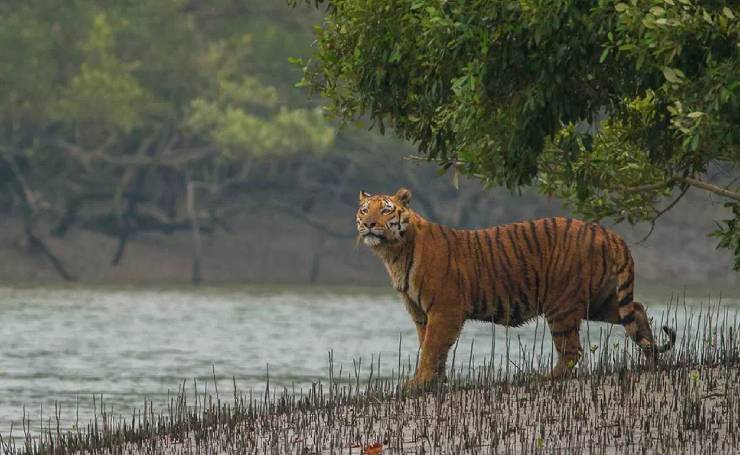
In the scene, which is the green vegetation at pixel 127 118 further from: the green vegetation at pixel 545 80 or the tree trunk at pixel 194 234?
the green vegetation at pixel 545 80

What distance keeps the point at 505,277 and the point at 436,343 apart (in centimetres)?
85

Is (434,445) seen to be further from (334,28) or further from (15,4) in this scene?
(15,4)

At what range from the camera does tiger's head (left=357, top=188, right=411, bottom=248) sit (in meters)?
14.2

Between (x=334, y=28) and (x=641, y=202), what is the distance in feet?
11.1

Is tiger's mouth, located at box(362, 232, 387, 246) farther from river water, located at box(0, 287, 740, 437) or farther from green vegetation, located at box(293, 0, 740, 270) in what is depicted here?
river water, located at box(0, 287, 740, 437)

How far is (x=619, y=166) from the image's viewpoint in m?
15.4

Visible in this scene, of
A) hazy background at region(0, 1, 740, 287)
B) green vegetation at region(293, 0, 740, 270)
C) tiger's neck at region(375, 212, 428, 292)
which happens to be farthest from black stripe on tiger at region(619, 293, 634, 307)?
hazy background at region(0, 1, 740, 287)

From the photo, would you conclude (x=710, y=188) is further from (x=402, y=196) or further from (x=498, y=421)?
(x=498, y=421)

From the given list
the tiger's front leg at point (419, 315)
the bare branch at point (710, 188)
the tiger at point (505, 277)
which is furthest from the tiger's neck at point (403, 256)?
the bare branch at point (710, 188)

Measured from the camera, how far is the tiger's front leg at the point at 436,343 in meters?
14.0

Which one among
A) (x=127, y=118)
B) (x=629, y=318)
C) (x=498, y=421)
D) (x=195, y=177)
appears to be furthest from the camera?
(x=195, y=177)

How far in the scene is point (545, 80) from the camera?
11.9 metres

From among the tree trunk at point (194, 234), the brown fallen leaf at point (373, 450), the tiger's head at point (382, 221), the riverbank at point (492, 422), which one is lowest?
the brown fallen leaf at point (373, 450)

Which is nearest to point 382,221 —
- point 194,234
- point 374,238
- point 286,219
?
point 374,238
